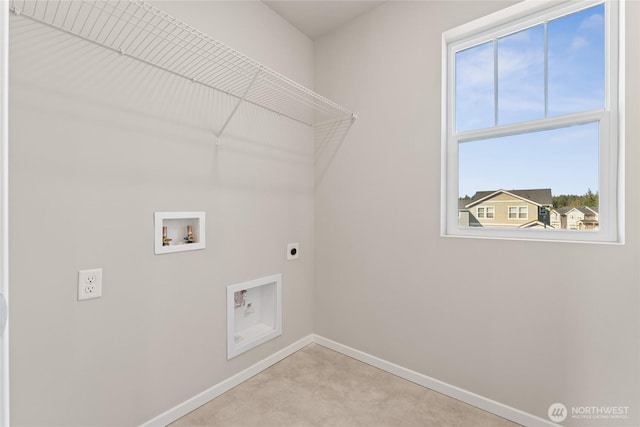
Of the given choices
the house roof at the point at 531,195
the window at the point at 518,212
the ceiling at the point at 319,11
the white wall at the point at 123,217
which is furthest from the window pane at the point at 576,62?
the white wall at the point at 123,217

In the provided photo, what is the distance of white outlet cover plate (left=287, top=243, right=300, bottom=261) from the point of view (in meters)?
2.26

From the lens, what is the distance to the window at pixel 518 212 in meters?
1.64

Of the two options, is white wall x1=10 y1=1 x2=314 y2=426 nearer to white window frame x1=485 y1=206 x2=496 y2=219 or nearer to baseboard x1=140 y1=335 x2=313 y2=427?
baseboard x1=140 y1=335 x2=313 y2=427

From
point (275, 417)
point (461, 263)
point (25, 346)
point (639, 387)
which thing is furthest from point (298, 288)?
point (639, 387)

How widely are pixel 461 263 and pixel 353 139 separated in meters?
1.15

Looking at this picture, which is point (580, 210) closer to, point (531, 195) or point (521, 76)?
point (531, 195)

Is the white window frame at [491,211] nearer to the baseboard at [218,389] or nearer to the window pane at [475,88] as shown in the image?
the window pane at [475,88]

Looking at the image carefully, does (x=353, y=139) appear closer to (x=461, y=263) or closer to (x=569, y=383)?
(x=461, y=263)

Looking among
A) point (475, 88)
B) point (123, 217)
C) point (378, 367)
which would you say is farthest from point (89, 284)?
point (475, 88)

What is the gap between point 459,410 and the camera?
5.42 ft

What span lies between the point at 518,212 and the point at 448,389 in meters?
1.14

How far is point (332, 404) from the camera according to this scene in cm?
170

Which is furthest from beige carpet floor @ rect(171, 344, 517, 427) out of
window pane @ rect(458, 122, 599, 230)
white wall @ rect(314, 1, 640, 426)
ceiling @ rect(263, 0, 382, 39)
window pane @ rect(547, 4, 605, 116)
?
ceiling @ rect(263, 0, 382, 39)

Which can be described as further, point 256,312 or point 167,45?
point 256,312
